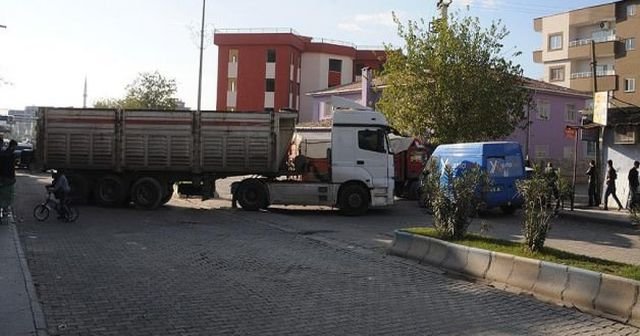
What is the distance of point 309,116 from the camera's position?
65.1 m

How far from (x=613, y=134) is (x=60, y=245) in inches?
779

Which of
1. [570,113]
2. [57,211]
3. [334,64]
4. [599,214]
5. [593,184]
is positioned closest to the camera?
[57,211]

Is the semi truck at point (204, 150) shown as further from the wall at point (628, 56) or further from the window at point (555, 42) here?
the window at point (555, 42)

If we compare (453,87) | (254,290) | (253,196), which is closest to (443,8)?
(453,87)

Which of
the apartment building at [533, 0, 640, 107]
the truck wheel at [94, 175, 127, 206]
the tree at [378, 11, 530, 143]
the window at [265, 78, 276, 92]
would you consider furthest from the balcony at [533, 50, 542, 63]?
the truck wheel at [94, 175, 127, 206]

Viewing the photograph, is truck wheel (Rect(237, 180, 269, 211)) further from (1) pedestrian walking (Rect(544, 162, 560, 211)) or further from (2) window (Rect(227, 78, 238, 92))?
(2) window (Rect(227, 78, 238, 92))

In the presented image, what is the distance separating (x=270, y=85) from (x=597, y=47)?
29312 millimetres

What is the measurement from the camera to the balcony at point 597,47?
57422mm

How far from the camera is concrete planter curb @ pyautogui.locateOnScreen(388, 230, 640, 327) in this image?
25.2ft

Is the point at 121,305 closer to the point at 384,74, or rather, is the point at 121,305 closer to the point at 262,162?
the point at 262,162

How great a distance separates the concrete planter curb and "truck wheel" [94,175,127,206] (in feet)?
38.8

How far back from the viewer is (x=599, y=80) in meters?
58.6

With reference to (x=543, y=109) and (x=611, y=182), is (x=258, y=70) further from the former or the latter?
(x=611, y=182)

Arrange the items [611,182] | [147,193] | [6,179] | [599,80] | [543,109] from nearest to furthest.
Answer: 1. [6,179]
2. [147,193]
3. [611,182]
4. [543,109]
5. [599,80]
